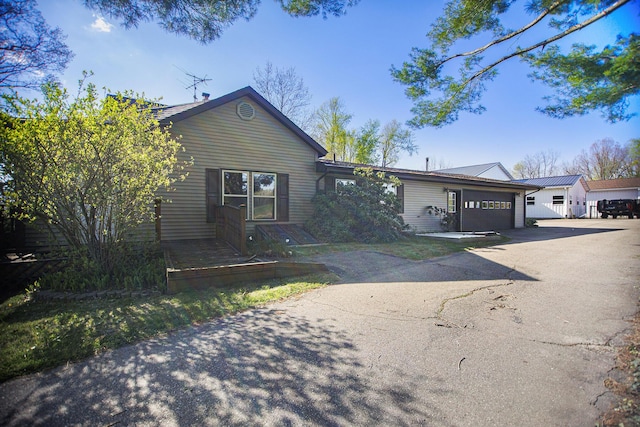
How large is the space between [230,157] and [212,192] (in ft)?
4.13

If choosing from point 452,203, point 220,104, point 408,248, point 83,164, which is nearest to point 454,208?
point 452,203

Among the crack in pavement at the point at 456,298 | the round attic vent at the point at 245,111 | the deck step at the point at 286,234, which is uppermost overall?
the round attic vent at the point at 245,111

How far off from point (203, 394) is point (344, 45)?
6.48 metres

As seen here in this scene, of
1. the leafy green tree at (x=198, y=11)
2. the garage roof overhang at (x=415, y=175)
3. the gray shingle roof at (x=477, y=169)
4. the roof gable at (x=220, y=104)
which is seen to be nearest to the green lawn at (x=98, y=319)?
the leafy green tree at (x=198, y=11)

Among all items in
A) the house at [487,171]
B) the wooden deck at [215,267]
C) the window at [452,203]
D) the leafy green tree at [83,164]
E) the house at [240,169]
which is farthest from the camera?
the house at [487,171]

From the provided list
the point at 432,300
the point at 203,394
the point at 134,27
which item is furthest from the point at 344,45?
the point at 203,394

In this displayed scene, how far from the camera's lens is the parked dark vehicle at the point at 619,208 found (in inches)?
1039

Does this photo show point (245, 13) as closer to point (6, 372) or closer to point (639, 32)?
point (639, 32)

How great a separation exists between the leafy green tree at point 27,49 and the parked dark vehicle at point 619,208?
38266mm

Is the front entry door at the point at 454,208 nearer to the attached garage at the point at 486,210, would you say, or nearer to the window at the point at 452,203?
the window at the point at 452,203

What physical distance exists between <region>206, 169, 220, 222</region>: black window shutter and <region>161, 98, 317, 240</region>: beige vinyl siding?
127mm

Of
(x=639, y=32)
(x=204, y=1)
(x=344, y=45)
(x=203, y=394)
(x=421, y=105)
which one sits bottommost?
(x=203, y=394)

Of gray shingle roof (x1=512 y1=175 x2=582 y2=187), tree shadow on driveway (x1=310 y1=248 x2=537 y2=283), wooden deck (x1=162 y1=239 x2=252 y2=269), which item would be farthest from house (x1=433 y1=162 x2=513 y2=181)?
wooden deck (x1=162 y1=239 x2=252 y2=269)

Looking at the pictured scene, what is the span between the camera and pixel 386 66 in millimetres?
6289
